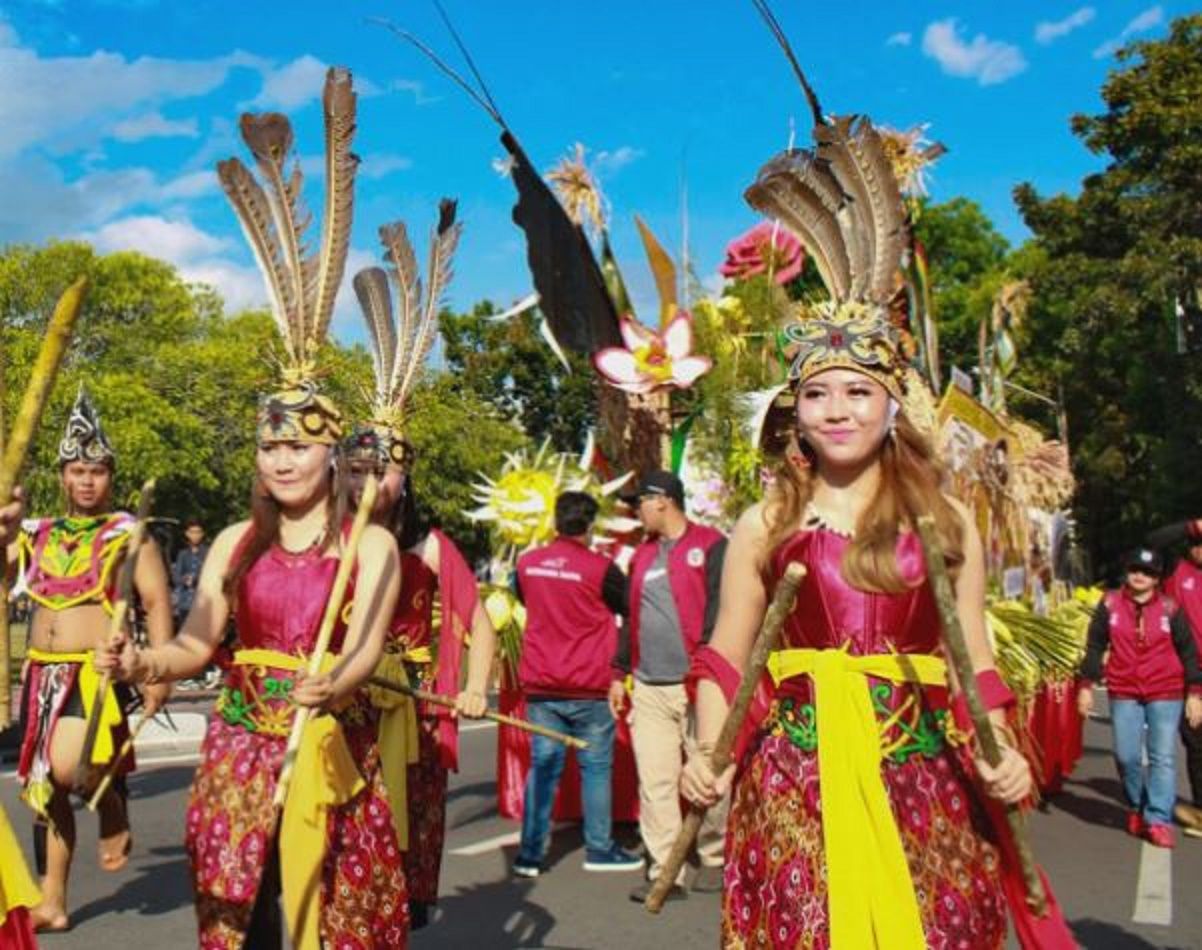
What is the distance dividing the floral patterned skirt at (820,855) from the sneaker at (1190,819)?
6416 millimetres

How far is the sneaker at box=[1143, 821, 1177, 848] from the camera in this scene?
8383 mm

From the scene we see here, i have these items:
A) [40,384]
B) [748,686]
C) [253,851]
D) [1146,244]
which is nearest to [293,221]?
[40,384]

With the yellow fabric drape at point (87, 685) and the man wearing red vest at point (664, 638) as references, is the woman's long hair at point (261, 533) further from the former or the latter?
the man wearing red vest at point (664, 638)

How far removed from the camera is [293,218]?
4.53m

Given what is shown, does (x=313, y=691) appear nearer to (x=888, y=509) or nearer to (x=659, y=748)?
(x=888, y=509)

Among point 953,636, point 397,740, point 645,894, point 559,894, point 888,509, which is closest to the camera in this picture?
point 953,636

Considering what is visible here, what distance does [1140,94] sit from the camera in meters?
24.7

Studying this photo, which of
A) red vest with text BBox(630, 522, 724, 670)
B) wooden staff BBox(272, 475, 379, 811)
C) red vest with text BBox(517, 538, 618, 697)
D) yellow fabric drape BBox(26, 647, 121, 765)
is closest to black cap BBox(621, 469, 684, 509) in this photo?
red vest with text BBox(630, 522, 724, 670)

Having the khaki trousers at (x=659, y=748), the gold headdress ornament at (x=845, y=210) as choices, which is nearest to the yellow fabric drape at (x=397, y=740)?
the gold headdress ornament at (x=845, y=210)

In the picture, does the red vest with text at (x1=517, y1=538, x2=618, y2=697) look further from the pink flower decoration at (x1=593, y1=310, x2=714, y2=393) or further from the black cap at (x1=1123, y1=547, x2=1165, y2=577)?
the black cap at (x1=1123, y1=547, x2=1165, y2=577)

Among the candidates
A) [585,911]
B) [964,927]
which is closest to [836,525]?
[964,927]

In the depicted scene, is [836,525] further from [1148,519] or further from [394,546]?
[1148,519]

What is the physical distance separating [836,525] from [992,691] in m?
0.51

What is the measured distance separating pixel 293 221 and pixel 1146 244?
21.6 meters
